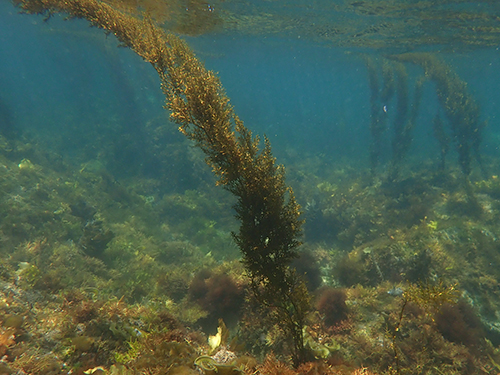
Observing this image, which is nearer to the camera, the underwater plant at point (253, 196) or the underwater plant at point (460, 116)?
the underwater plant at point (253, 196)

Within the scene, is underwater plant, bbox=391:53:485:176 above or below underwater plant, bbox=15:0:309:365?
below

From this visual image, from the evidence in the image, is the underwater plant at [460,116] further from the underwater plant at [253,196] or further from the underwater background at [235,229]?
the underwater plant at [253,196]

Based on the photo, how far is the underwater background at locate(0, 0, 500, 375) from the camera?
4375 mm

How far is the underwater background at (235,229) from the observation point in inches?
172

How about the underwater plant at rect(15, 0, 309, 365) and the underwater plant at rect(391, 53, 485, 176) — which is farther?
the underwater plant at rect(391, 53, 485, 176)

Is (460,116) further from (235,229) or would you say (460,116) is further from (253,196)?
(253,196)

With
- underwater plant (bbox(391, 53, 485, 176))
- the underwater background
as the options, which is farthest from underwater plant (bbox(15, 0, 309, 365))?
underwater plant (bbox(391, 53, 485, 176))

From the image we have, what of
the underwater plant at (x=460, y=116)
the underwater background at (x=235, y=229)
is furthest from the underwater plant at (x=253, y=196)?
the underwater plant at (x=460, y=116)

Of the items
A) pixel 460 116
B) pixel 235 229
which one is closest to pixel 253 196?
pixel 235 229

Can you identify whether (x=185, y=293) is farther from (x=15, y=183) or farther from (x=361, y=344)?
(x=15, y=183)

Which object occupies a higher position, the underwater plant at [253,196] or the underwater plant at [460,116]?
Answer: the underwater plant at [253,196]

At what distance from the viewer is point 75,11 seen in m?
7.70

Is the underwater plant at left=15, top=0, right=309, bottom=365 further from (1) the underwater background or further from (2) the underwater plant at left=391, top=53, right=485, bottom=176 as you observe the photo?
(2) the underwater plant at left=391, top=53, right=485, bottom=176

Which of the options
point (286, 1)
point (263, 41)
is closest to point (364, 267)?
point (286, 1)
